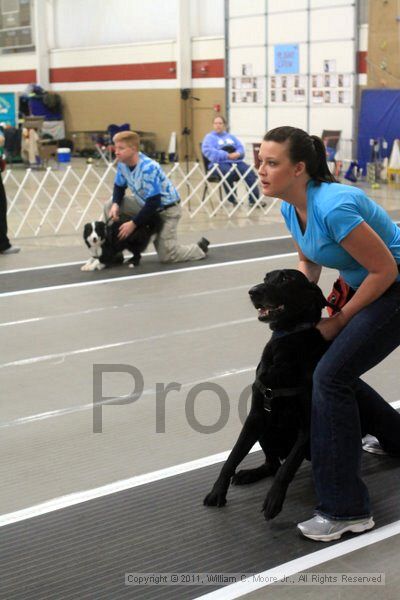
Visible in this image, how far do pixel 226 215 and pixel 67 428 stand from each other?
7.57 metres

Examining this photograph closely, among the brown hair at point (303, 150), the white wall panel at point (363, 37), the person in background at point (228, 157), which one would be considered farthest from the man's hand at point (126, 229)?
the white wall panel at point (363, 37)

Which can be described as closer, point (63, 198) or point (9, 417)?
point (9, 417)

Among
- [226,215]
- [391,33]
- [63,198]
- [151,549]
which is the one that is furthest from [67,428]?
[391,33]

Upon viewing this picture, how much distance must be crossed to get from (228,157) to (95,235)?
182 inches

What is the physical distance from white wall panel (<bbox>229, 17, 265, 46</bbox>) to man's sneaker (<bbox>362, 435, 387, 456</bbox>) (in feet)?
53.5

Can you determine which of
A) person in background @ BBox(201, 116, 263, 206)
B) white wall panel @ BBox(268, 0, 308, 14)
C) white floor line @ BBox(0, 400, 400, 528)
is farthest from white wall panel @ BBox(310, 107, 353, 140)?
white floor line @ BBox(0, 400, 400, 528)

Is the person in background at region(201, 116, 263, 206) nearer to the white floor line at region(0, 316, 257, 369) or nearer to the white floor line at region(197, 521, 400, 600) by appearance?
the white floor line at region(0, 316, 257, 369)

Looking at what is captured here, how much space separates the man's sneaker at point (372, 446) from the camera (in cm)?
328

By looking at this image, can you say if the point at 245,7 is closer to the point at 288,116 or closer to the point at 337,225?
the point at 288,116

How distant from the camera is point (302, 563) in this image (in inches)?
98.6

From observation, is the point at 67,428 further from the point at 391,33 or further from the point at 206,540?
the point at 391,33

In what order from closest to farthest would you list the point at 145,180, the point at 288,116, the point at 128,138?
1. the point at 128,138
2. the point at 145,180
3. the point at 288,116

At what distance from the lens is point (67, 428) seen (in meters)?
3.74

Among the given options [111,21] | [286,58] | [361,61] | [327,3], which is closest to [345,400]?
[361,61]
